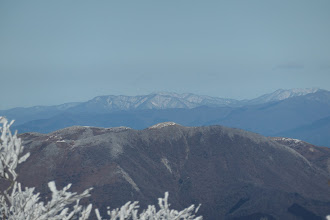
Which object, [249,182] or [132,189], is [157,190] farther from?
[249,182]

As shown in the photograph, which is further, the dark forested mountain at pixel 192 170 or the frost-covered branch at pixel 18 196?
the dark forested mountain at pixel 192 170

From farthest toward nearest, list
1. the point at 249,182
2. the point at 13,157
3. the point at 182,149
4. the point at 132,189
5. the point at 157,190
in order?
1. the point at 182,149
2. the point at 249,182
3. the point at 157,190
4. the point at 132,189
5. the point at 13,157

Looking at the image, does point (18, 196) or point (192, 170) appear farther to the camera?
point (192, 170)

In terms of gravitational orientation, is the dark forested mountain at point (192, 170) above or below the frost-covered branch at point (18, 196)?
below

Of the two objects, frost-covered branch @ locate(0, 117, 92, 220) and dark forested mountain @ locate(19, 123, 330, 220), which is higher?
frost-covered branch @ locate(0, 117, 92, 220)

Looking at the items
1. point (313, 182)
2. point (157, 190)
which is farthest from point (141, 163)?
point (313, 182)

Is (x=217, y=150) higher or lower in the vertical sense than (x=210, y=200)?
higher

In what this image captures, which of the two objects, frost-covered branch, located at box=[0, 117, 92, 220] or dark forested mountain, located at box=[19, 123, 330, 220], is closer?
frost-covered branch, located at box=[0, 117, 92, 220]

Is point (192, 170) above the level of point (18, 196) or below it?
below
